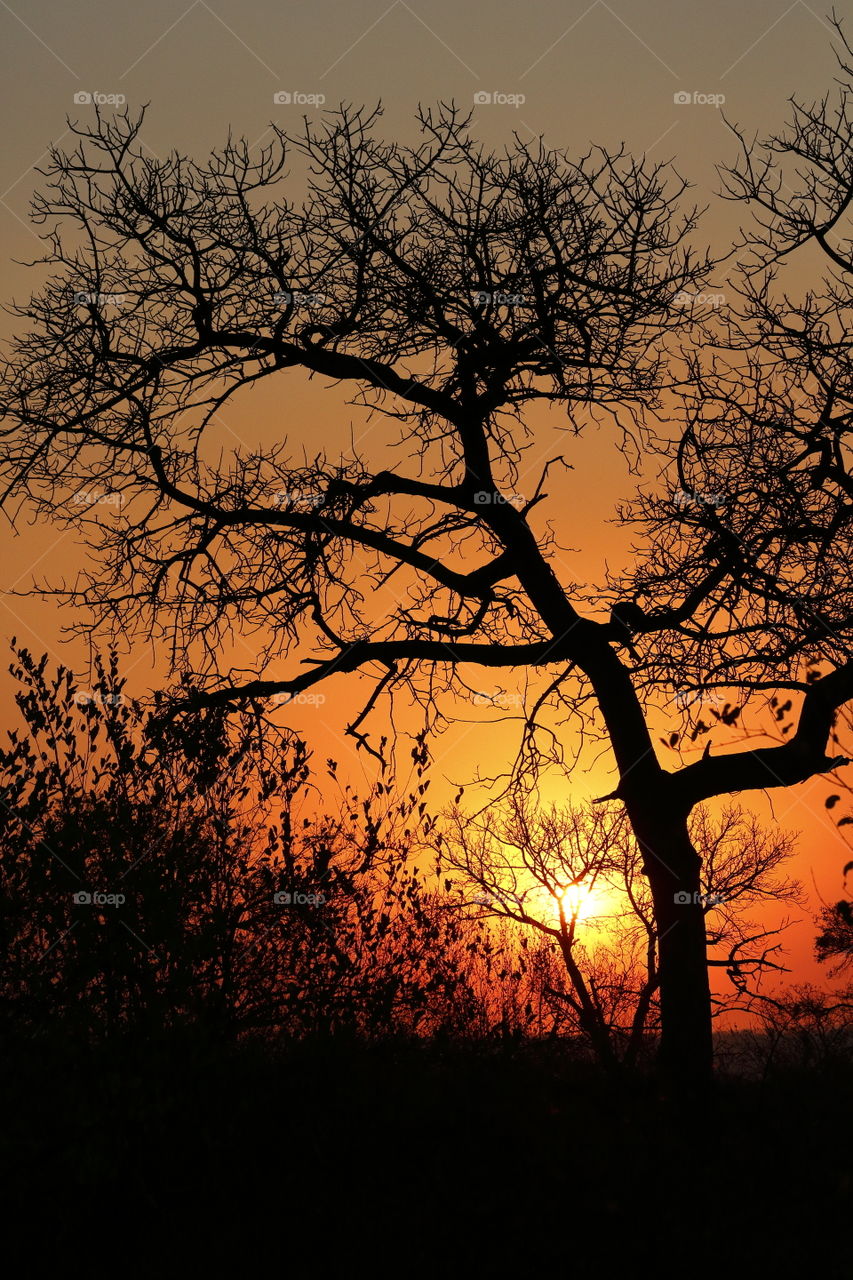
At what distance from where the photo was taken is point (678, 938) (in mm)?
11438

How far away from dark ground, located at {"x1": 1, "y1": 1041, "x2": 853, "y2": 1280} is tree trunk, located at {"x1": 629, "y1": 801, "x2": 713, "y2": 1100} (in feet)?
10.1

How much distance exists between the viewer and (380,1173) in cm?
658

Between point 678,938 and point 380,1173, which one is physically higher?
point 678,938

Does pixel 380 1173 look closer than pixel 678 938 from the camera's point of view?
Yes

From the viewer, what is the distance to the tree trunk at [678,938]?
1120cm

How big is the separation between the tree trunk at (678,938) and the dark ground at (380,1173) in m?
3.08

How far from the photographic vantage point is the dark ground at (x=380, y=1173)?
591 cm

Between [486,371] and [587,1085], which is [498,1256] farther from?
[486,371]

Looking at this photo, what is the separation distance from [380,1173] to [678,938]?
558cm

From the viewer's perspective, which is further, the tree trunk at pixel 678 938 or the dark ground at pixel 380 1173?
the tree trunk at pixel 678 938

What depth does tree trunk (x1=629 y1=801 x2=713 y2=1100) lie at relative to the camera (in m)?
11.2

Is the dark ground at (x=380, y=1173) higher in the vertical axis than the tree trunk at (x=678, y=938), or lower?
lower

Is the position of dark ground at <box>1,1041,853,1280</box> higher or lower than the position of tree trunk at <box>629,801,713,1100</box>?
lower

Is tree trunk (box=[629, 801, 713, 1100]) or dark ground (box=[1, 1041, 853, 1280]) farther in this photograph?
tree trunk (box=[629, 801, 713, 1100])
